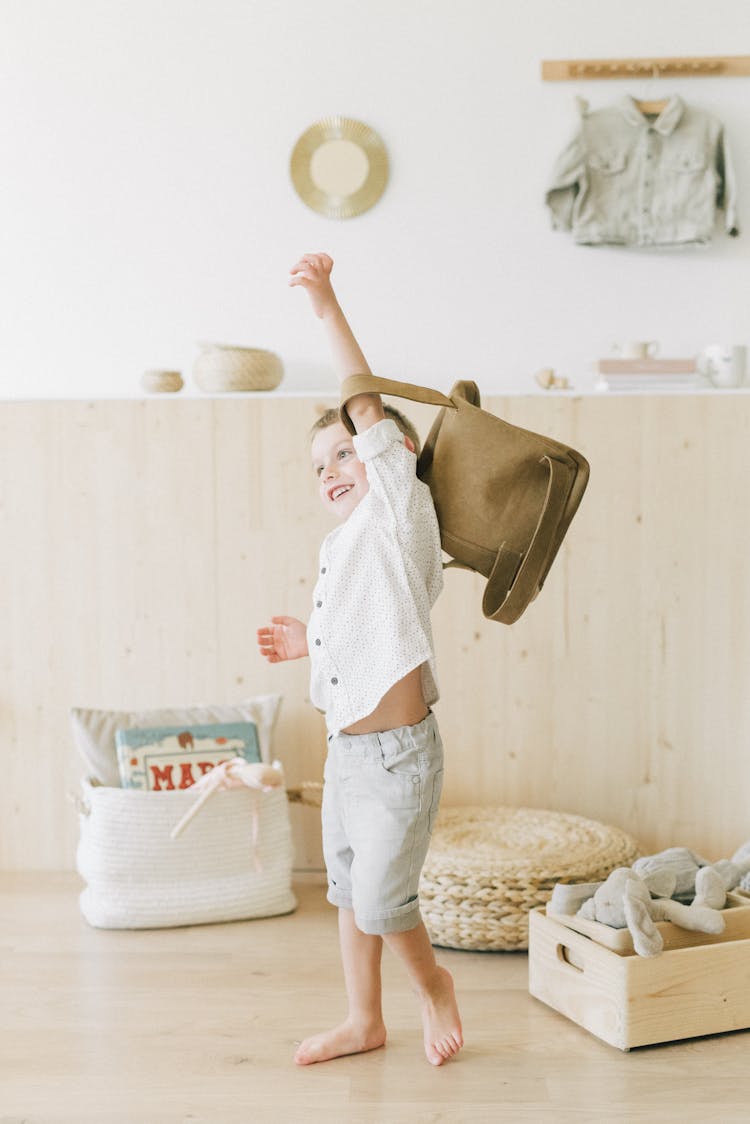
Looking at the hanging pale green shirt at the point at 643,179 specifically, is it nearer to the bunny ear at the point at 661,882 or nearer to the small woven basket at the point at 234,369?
the small woven basket at the point at 234,369

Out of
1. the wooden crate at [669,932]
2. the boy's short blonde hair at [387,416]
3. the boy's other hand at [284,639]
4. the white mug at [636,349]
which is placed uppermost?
the white mug at [636,349]

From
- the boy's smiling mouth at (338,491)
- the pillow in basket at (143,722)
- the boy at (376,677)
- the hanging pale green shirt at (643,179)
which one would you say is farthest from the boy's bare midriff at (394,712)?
the hanging pale green shirt at (643,179)

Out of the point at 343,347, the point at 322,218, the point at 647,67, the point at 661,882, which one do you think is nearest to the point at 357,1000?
the point at 661,882

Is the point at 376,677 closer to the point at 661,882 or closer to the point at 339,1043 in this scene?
the point at 339,1043

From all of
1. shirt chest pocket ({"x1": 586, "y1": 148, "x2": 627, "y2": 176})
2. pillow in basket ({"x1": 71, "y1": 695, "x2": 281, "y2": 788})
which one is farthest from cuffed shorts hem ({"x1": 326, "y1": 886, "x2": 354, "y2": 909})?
shirt chest pocket ({"x1": 586, "y1": 148, "x2": 627, "y2": 176})

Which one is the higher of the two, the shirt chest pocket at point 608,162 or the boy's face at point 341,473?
the shirt chest pocket at point 608,162

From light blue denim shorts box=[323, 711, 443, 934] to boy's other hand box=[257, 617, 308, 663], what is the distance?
168 mm

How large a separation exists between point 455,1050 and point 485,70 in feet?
7.21

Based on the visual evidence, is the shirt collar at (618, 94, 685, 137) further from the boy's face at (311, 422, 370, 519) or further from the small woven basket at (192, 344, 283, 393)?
the boy's face at (311, 422, 370, 519)

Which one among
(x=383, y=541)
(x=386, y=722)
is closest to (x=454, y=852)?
(x=386, y=722)

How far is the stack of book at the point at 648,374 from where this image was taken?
259cm

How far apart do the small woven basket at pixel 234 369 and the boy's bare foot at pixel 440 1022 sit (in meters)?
1.40

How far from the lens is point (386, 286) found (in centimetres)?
283

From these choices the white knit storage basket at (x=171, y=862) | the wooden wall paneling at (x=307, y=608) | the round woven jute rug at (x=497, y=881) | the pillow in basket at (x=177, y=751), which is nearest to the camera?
the round woven jute rug at (x=497, y=881)
